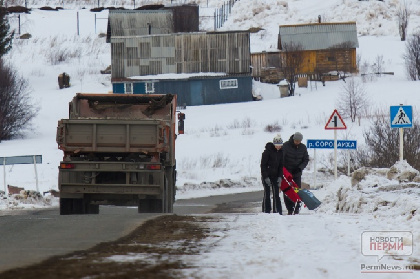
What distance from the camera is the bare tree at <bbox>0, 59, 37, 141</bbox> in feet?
188

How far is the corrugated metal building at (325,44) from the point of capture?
78438mm

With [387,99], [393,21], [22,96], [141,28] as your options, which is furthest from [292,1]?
[22,96]

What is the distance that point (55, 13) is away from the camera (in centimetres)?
10112

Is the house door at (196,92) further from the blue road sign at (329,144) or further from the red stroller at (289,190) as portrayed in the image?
the red stroller at (289,190)

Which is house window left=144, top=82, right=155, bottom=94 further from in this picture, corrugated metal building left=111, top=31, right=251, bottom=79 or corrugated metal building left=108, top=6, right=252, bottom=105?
corrugated metal building left=111, top=31, right=251, bottom=79

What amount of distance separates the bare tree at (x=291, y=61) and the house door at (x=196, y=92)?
6715 mm

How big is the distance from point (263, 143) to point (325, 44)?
34.5 metres

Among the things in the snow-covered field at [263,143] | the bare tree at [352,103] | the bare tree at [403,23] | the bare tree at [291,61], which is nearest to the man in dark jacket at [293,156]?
the snow-covered field at [263,143]

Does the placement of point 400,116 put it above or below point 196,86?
below

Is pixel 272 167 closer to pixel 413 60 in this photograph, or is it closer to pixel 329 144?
pixel 329 144

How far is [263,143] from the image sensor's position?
47250 millimetres

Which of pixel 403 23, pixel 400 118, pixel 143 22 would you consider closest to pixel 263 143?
pixel 400 118

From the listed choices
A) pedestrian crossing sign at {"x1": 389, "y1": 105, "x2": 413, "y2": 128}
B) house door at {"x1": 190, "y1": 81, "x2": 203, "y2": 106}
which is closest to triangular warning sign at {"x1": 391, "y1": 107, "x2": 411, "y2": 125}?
pedestrian crossing sign at {"x1": 389, "y1": 105, "x2": 413, "y2": 128}

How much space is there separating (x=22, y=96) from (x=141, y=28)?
61.9ft
